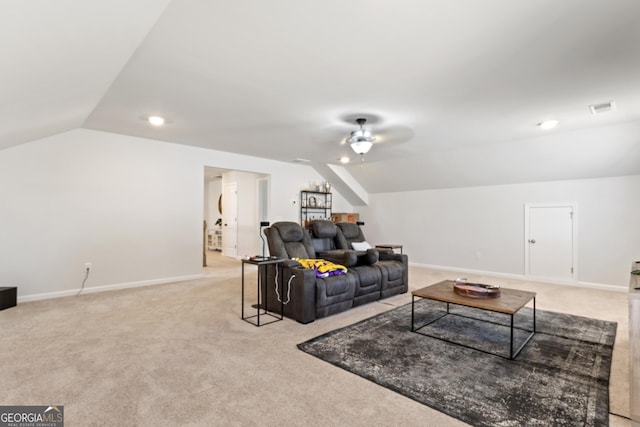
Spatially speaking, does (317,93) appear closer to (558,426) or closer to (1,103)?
(1,103)

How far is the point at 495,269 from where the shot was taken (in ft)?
20.2

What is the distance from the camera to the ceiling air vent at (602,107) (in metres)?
3.32

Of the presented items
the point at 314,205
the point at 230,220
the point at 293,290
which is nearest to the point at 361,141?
the point at 293,290

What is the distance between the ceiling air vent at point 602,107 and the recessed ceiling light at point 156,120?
491 cm

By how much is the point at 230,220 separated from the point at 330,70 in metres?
6.43

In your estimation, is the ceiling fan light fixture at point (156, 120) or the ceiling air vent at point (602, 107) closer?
the ceiling air vent at point (602, 107)

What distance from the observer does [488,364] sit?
2.45 metres

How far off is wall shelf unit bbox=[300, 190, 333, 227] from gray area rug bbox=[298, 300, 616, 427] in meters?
4.11

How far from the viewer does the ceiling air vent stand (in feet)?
10.9

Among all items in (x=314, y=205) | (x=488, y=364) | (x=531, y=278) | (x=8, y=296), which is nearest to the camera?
(x=488, y=364)

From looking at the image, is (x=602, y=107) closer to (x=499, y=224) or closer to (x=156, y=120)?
(x=499, y=224)

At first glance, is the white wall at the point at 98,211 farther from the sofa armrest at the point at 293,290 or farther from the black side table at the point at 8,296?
the sofa armrest at the point at 293,290

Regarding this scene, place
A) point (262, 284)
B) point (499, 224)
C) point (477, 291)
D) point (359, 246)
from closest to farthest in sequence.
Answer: point (477, 291) → point (262, 284) → point (359, 246) → point (499, 224)

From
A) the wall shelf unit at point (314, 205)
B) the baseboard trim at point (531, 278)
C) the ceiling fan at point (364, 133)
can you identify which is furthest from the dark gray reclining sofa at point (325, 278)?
the baseboard trim at point (531, 278)
